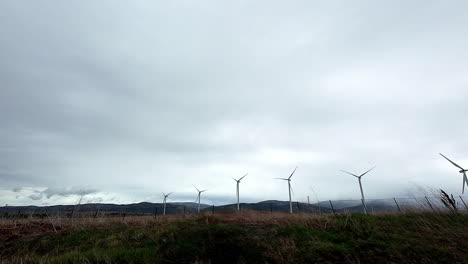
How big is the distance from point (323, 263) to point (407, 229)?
453 centimetres

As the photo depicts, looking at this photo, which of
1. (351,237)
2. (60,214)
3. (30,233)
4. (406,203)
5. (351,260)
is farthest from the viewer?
(60,214)

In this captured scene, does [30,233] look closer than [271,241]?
No

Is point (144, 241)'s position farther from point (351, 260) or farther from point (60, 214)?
point (60, 214)

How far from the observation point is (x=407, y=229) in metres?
9.50

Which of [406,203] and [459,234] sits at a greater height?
[406,203]

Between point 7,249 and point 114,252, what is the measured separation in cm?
981

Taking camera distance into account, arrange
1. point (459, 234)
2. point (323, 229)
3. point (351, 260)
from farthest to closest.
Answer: point (323, 229) < point (459, 234) < point (351, 260)

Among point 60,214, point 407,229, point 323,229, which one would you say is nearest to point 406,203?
point 407,229

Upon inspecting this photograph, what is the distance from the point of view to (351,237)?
361 inches

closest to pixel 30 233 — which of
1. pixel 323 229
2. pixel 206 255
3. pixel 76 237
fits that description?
pixel 76 237

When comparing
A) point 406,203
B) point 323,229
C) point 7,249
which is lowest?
point 7,249

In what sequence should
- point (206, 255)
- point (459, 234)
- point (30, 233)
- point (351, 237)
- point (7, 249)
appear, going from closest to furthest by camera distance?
point (459, 234) < point (206, 255) < point (351, 237) < point (7, 249) < point (30, 233)

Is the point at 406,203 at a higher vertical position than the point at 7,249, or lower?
higher

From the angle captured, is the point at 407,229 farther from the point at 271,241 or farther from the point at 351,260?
the point at 271,241
